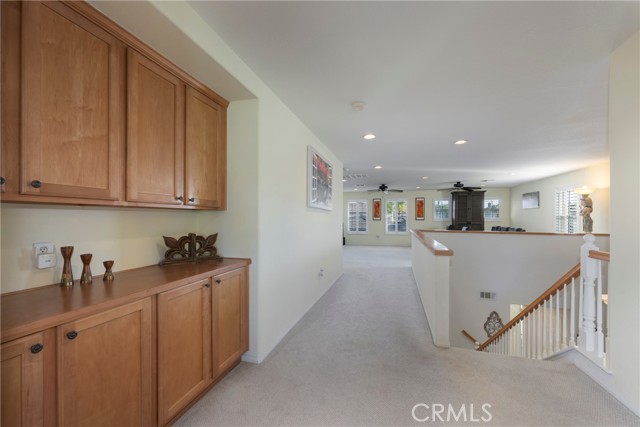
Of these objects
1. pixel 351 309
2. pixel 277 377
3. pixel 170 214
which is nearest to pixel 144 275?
pixel 170 214

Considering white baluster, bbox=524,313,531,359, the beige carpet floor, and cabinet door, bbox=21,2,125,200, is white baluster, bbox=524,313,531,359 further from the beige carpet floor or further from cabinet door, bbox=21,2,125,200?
cabinet door, bbox=21,2,125,200

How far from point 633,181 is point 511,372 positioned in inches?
61.8

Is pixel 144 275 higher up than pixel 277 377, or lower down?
higher up

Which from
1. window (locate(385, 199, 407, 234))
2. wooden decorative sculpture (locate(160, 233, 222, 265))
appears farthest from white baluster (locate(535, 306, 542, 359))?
window (locate(385, 199, 407, 234))

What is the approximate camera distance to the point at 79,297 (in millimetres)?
1188

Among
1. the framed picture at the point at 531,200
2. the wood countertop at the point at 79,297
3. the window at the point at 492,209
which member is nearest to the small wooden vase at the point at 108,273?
the wood countertop at the point at 79,297

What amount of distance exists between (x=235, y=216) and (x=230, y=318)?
82 cm

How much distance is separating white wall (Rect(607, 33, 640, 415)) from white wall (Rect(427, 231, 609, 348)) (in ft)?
12.4

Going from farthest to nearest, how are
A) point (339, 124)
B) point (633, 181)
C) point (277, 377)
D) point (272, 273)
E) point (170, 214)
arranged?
1. point (339, 124)
2. point (272, 273)
3. point (170, 214)
4. point (277, 377)
5. point (633, 181)

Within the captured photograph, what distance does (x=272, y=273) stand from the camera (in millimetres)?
2406

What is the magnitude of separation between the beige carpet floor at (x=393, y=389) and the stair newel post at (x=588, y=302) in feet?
0.83

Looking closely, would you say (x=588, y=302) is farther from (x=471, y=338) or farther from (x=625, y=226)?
(x=471, y=338)

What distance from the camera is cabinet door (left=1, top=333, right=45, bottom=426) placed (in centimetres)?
86

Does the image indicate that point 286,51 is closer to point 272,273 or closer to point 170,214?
point 170,214
